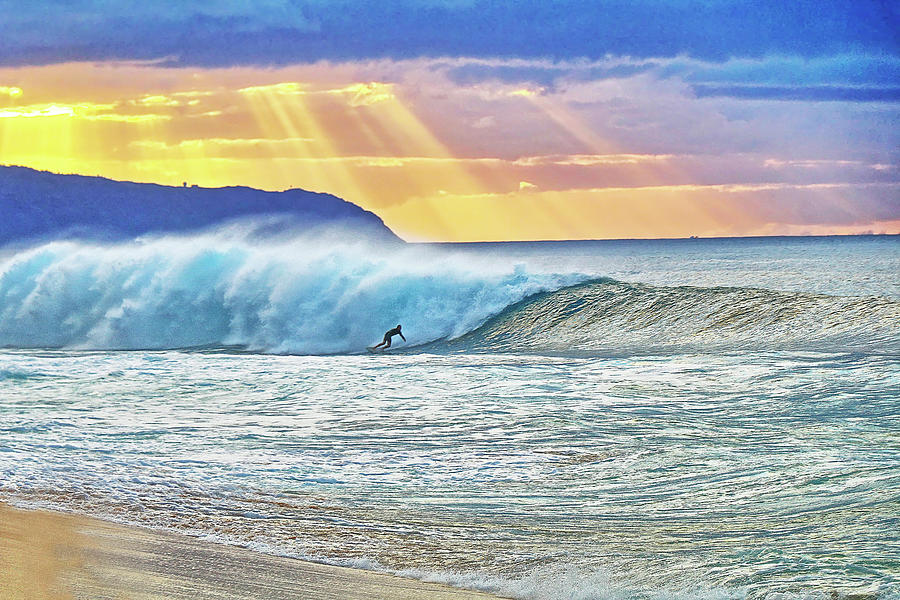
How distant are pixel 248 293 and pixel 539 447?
1967 centimetres

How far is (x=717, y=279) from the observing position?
193ft

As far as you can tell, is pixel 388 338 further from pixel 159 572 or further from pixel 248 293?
pixel 159 572

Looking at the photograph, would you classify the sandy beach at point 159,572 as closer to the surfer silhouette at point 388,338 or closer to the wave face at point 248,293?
the surfer silhouette at point 388,338

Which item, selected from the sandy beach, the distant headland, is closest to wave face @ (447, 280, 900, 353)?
the sandy beach

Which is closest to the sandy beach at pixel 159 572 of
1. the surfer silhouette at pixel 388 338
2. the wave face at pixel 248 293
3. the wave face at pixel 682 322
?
the wave face at pixel 682 322

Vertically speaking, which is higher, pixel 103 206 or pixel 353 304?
pixel 103 206

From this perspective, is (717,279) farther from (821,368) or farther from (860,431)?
(860,431)

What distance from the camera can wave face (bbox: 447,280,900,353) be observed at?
57.8 feet

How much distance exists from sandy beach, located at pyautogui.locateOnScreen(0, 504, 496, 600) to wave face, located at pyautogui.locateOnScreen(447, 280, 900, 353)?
474 inches

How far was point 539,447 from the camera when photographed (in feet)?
29.8

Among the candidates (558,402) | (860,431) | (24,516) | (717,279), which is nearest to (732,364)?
(558,402)

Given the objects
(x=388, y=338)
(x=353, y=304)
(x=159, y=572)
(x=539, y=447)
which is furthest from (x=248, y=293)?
(x=159, y=572)

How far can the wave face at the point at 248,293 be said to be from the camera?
25172 millimetres

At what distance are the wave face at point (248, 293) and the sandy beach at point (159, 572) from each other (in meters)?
17.2
